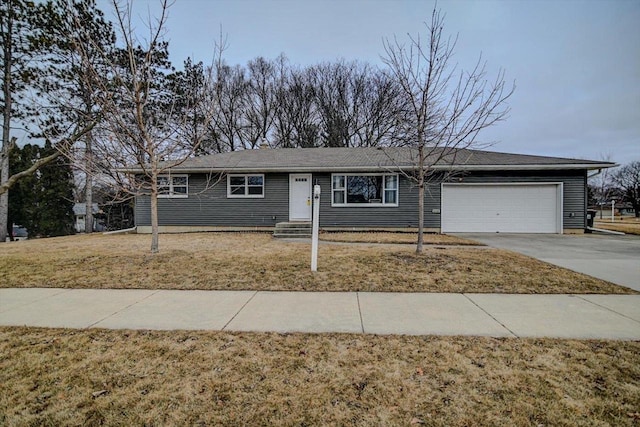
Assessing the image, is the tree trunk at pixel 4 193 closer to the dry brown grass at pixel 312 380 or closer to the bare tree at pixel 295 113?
the dry brown grass at pixel 312 380

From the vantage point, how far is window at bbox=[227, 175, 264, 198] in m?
14.2

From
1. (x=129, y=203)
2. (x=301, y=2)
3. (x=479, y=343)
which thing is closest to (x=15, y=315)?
(x=479, y=343)

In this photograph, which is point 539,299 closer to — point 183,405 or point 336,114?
point 183,405

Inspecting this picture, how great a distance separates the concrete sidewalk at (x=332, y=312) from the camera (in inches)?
145

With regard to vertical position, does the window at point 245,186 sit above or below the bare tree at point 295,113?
below

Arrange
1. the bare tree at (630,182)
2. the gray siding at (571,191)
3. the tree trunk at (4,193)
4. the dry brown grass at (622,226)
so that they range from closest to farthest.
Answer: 1. the gray siding at (571,191)
2. the dry brown grass at (622,226)
3. the tree trunk at (4,193)
4. the bare tree at (630,182)

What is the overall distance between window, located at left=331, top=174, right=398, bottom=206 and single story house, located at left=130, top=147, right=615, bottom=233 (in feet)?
0.14

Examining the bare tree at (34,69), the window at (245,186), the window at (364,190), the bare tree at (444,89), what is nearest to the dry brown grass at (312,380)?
the bare tree at (444,89)

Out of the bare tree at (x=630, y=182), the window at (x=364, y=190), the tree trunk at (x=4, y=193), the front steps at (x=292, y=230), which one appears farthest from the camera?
the bare tree at (x=630, y=182)

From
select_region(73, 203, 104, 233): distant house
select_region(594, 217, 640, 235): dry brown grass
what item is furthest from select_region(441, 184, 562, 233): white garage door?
select_region(73, 203, 104, 233): distant house

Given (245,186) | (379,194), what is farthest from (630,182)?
(245,186)

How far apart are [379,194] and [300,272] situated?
840 cm

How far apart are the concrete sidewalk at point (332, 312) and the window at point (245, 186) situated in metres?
9.14

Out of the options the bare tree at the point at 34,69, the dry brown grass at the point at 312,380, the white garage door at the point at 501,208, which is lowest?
the dry brown grass at the point at 312,380
